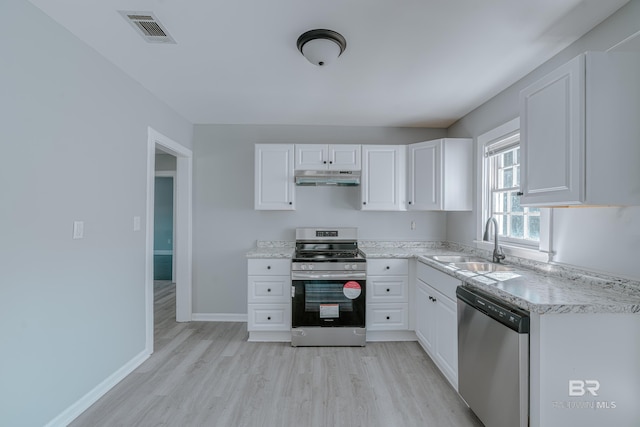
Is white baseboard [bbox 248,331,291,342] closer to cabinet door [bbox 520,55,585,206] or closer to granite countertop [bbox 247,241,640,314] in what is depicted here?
granite countertop [bbox 247,241,640,314]

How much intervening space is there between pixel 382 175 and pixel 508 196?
129 centimetres

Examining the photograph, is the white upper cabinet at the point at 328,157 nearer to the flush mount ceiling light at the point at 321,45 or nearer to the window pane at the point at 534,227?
the flush mount ceiling light at the point at 321,45

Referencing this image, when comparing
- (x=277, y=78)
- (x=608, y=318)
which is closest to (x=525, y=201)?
(x=608, y=318)

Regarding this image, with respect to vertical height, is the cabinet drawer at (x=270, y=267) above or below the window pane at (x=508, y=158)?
below

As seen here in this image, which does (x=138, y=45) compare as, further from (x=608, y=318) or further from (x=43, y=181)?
(x=608, y=318)

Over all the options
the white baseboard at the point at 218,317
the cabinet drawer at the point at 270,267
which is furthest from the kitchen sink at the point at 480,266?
the white baseboard at the point at 218,317

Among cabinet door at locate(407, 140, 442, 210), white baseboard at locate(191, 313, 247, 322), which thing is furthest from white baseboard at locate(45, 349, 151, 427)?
cabinet door at locate(407, 140, 442, 210)

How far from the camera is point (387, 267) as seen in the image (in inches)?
122

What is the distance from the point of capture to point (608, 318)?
1335 mm

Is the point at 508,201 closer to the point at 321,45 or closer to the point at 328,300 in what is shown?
the point at 328,300

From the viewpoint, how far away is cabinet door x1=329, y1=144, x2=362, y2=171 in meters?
3.37

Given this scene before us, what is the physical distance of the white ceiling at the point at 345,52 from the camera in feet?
5.23

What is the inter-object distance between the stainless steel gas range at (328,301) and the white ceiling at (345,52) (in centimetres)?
169

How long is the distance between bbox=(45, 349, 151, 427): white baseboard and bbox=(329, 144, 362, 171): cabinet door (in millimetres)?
2690
